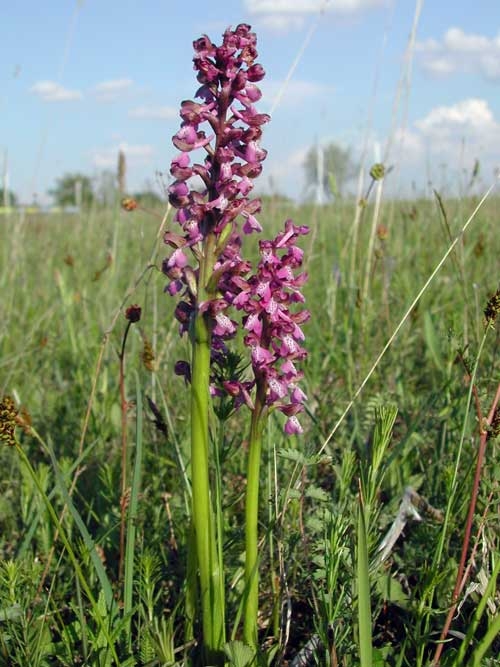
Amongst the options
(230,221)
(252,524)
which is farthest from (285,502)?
(230,221)

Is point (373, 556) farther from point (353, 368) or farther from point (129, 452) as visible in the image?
point (353, 368)

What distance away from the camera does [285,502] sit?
1347mm

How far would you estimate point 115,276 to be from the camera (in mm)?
3855

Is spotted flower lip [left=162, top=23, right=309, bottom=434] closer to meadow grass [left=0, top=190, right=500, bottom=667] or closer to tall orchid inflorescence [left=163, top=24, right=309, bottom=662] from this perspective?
tall orchid inflorescence [left=163, top=24, right=309, bottom=662]

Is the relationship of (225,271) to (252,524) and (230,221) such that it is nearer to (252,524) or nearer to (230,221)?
(230,221)

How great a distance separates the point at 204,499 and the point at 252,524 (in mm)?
102

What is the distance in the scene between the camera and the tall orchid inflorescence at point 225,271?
1208 millimetres

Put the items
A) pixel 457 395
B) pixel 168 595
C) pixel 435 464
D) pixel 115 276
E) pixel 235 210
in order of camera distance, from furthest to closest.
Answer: pixel 115 276 < pixel 457 395 < pixel 435 464 < pixel 168 595 < pixel 235 210

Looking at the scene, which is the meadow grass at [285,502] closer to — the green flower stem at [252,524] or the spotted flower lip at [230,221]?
the green flower stem at [252,524]

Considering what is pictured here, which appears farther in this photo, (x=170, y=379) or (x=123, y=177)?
(x=123, y=177)

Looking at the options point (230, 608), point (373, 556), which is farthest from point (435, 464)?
point (230, 608)

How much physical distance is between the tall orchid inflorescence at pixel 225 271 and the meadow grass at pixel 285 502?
0.13 m

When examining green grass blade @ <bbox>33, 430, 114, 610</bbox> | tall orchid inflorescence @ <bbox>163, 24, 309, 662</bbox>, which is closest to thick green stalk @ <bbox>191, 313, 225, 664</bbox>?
tall orchid inflorescence @ <bbox>163, 24, 309, 662</bbox>

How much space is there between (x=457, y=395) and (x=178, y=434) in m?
1.01
